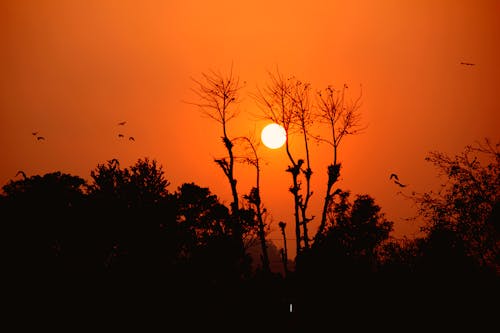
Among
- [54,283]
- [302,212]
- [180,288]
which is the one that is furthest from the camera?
[302,212]

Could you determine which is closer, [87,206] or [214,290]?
[214,290]

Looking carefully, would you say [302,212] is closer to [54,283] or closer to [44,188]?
[54,283]

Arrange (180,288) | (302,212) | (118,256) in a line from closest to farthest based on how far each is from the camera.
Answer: (180,288) → (118,256) → (302,212)

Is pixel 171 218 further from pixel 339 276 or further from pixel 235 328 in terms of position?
pixel 339 276

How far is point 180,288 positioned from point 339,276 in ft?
37.7

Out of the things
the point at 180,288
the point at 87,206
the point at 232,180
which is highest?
the point at 232,180

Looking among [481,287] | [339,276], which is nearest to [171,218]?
[339,276]

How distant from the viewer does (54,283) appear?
2173cm

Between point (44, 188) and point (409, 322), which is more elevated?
point (44, 188)

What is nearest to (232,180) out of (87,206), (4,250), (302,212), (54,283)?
(302,212)

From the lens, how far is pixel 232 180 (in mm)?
28484

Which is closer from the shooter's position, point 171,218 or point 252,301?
point 252,301

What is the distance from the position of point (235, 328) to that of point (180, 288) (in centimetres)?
386

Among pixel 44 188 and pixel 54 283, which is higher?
pixel 44 188
